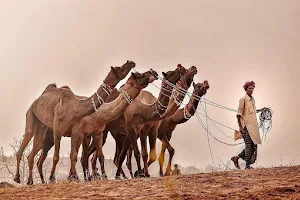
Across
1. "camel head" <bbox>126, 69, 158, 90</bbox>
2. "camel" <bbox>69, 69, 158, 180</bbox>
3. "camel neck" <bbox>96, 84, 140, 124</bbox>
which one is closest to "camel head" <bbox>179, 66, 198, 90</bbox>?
"camel" <bbox>69, 69, 158, 180</bbox>

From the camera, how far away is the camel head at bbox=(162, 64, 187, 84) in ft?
46.6

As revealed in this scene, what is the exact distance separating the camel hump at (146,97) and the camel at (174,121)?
36.6 inches

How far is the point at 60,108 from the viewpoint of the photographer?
546 inches

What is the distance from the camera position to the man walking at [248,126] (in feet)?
39.4

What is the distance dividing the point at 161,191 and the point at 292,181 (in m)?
2.43

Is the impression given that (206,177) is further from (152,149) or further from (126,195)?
(152,149)

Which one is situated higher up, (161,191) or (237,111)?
(237,111)

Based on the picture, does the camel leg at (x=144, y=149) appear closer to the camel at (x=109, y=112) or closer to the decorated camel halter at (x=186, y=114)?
the camel at (x=109, y=112)

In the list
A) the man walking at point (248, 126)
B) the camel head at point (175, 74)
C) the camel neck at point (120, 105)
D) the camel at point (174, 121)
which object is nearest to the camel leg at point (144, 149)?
the camel at point (174, 121)

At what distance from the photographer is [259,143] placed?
1200 cm

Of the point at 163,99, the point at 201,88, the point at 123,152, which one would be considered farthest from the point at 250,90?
the point at 123,152

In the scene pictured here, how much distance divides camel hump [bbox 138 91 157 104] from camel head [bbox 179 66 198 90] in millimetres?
1835

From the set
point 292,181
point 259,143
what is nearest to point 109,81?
point 259,143

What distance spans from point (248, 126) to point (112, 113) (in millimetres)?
3810
